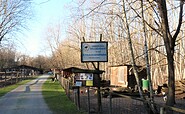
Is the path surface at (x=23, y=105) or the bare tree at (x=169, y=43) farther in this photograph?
the path surface at (x=23, y=105)

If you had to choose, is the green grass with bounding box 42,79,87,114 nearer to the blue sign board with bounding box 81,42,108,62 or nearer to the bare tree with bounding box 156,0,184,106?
the blue sign board with bounding box 81,42,108,62

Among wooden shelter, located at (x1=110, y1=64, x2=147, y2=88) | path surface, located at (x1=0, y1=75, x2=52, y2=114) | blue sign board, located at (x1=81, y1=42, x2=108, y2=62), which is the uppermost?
blue sign board, located at (x1=81, y1=42, x2=108, y2=62)

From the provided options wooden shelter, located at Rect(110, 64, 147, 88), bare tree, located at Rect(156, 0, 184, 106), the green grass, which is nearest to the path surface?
the green grass

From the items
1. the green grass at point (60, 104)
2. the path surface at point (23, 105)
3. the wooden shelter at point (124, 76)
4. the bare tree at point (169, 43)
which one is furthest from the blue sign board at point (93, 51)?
the wooden shelter at point (124, 76)

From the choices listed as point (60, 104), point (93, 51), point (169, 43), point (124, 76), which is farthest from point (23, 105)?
point (124, 76)

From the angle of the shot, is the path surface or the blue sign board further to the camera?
the path surface

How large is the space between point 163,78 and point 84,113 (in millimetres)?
20108

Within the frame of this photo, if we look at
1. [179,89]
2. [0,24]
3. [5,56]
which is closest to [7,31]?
[0,24]

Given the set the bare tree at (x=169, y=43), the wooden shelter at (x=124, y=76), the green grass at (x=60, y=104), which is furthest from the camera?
the wooden shelter at (x=124, y=76)

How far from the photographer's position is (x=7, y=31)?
1810 inches

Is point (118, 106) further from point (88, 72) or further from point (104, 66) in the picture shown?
point (104, 66)

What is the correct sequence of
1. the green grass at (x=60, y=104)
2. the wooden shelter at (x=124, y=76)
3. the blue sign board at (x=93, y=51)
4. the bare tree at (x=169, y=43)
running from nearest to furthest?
the bare tree at (x=169, y=43) < the blue sign board at (x=93, y=51) < the green grass at (x=60, y=104) < the wooden shelter at (x=124, y=76)

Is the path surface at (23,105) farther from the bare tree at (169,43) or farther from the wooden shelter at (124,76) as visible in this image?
the wooden shelter at (124,76)

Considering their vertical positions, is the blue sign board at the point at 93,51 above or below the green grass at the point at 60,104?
above
